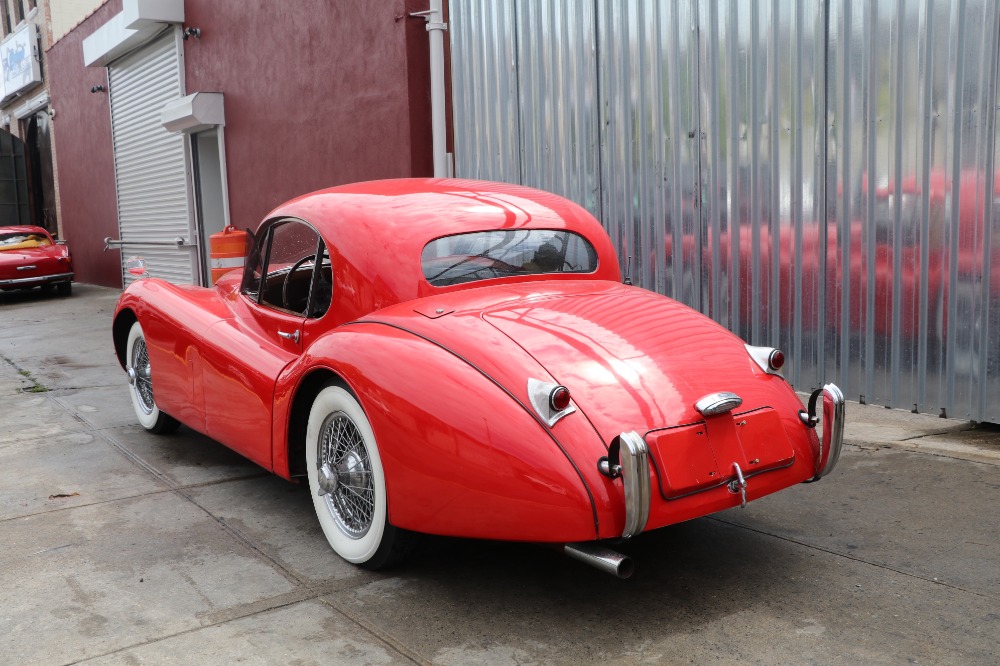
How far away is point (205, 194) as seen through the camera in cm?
1436

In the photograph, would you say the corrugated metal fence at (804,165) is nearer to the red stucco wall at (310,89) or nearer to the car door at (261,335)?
the red stucco wall at (310,89)

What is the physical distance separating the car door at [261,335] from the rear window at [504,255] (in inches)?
23.3

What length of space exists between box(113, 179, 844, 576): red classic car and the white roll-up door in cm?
1079

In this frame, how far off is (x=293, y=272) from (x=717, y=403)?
231cm

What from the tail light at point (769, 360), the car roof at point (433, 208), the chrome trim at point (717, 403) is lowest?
the chrome trim at point (717, 403)

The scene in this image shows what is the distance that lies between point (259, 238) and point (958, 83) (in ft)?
12.8

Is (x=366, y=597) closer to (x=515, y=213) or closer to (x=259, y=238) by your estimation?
(x=515, y=213)

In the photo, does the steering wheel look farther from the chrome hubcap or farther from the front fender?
the front fender

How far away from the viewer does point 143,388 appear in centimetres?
591

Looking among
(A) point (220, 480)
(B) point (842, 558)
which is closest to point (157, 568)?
(A) point (220, 480)

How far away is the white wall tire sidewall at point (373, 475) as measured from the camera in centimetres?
344

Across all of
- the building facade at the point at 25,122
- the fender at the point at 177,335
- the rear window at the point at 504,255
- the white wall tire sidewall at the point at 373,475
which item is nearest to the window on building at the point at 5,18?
the building facade at the point at 25,122

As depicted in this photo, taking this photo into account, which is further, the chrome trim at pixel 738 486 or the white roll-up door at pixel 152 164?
the white roll-up door at pixel 152 164

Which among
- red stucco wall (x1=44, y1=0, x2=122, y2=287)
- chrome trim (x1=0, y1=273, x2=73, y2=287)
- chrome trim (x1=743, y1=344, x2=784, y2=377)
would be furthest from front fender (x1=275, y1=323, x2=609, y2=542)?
red stucco wall (x1=44, y1=0, x2=122, y2=287)
